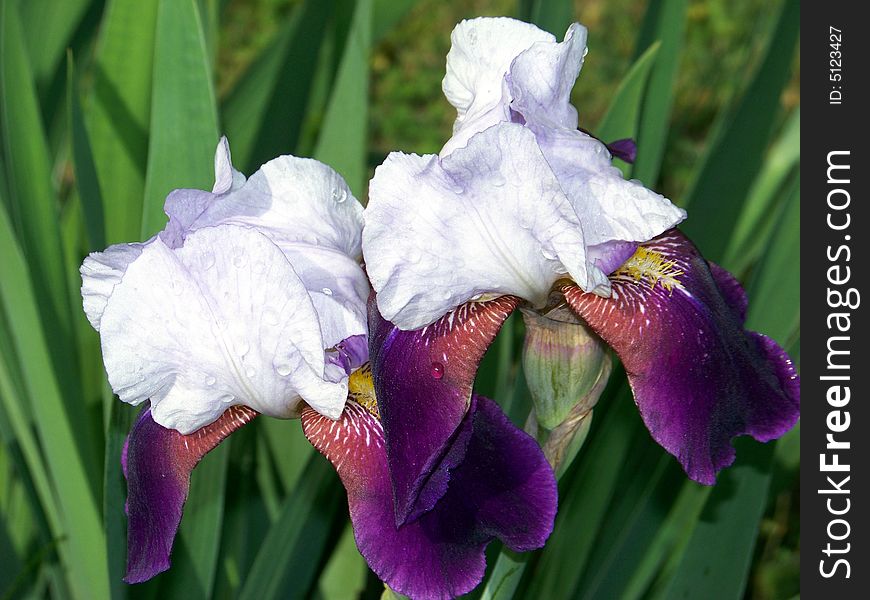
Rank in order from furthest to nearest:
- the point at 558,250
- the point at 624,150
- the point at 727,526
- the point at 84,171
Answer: the point at 84,171, the point at 727,526, the point at 624,150, the point at 558,250

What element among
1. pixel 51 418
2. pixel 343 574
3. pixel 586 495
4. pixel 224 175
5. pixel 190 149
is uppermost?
pixel 224 175

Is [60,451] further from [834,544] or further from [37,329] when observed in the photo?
[834,544]

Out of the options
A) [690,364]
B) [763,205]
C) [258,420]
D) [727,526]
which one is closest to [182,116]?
[258,420]

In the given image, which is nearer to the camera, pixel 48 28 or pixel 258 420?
pixel 258 420

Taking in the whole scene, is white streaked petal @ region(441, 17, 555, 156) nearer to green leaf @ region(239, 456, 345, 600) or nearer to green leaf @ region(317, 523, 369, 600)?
green leaf @ region(239, 456, 345, 600)

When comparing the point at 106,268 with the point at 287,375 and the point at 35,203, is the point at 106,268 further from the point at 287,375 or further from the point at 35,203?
the point at 35,203

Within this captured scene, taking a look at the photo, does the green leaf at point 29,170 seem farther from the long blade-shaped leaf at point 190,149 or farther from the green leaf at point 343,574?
the green leaf at point 343,574
